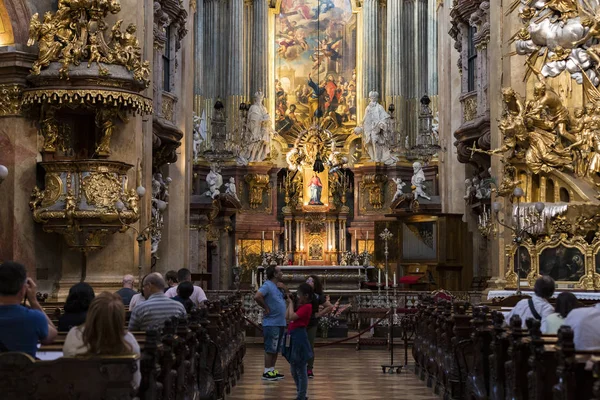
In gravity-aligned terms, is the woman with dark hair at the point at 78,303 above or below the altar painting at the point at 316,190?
below

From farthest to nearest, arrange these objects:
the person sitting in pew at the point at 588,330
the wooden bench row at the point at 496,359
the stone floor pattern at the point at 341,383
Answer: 1. the stone floor pattern at the point at 341,383
2. the person sitting in pew at the point at 588,330
3. the wooden bench row at the point at 496,359

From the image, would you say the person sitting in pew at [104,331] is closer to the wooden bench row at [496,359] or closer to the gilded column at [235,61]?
the wooden bench row at [496,359]

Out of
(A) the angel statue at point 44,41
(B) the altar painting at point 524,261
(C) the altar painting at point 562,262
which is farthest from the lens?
(B) the altar painting at point 524,261

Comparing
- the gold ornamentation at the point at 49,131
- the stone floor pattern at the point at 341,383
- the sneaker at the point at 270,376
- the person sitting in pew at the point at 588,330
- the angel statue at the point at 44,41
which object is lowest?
the stone floor pattern at the point at 341,383

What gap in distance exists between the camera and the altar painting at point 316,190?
3769cm

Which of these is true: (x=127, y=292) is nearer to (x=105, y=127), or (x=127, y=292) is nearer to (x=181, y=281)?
(x=181, y=281)

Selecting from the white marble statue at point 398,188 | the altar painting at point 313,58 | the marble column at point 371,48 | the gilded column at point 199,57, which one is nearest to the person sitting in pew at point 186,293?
the white marble statue at point 398,188

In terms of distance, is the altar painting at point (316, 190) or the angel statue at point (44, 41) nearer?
the angel statue at point (44, 41)

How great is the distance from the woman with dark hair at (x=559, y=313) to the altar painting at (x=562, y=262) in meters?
10.6

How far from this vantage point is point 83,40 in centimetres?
1728

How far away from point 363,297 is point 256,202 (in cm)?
1335

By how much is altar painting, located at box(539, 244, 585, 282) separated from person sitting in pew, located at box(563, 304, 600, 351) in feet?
41.0

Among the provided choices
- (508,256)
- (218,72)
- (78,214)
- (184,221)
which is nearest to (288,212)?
(218,72)

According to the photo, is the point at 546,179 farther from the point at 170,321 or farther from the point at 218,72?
the point at 218,72
